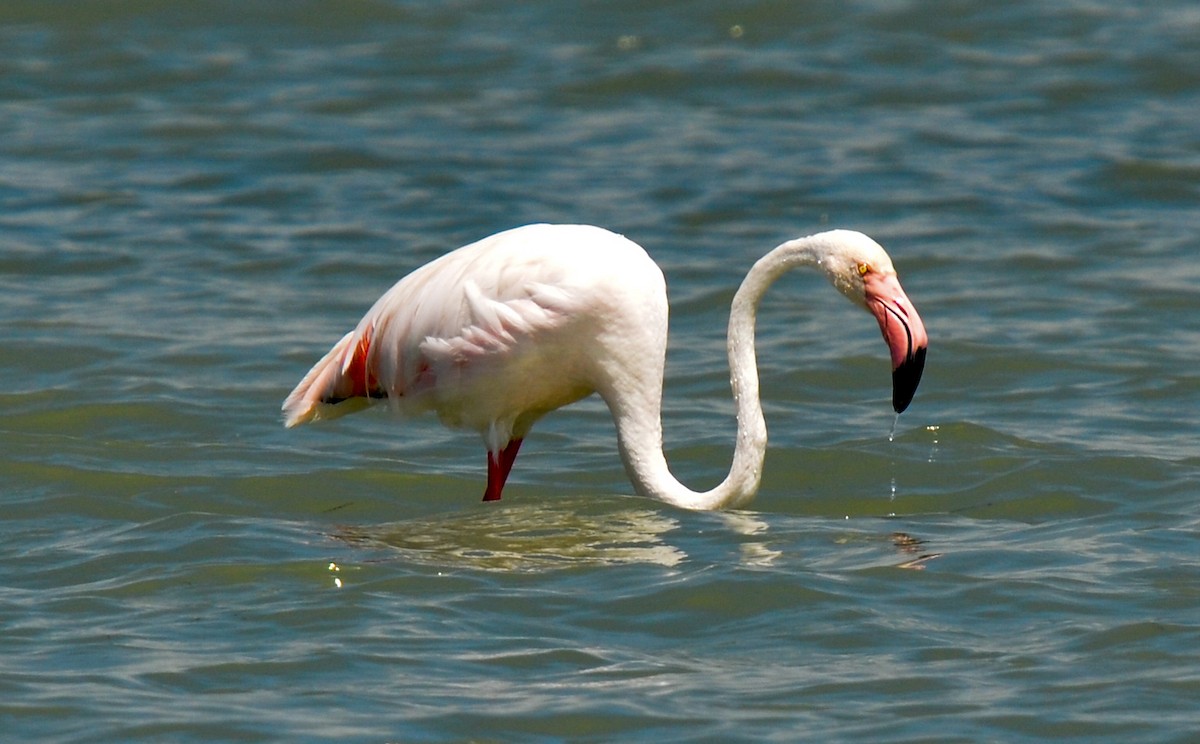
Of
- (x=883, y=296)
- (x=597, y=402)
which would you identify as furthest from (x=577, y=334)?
(x=597, y=402)

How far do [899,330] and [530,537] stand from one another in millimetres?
1463

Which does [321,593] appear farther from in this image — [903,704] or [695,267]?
[695,267]

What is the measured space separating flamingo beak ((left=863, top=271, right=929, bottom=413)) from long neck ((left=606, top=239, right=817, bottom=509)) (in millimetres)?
299

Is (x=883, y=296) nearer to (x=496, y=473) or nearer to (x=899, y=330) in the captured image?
(x=899, y=330)

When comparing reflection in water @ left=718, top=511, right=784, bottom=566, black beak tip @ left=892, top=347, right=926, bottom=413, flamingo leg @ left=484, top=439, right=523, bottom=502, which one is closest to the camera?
reflection in water @ left=718, top=511, right=784, bottom=566

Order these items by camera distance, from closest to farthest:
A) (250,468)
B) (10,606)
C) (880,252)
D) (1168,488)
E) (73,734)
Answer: (73,734) → (10,606) → (880,252) → (1168,488) → (250,468)

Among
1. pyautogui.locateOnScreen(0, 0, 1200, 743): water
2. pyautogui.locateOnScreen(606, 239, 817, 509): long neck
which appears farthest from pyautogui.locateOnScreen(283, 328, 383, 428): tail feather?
pyautogui.locateOnScreen(606, 239, 817, 509): long neck

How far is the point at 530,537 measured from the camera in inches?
265

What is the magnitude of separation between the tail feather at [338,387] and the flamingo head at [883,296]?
6.04 feet

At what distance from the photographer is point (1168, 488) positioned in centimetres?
743

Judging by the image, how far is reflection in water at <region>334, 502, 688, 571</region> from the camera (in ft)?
20.9

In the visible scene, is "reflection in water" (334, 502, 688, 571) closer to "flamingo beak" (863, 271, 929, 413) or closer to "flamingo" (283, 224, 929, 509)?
"flamingo" (283, 224, 929, 509)

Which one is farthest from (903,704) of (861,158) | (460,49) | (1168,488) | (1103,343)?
(460,49)

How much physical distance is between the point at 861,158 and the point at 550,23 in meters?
4.51
